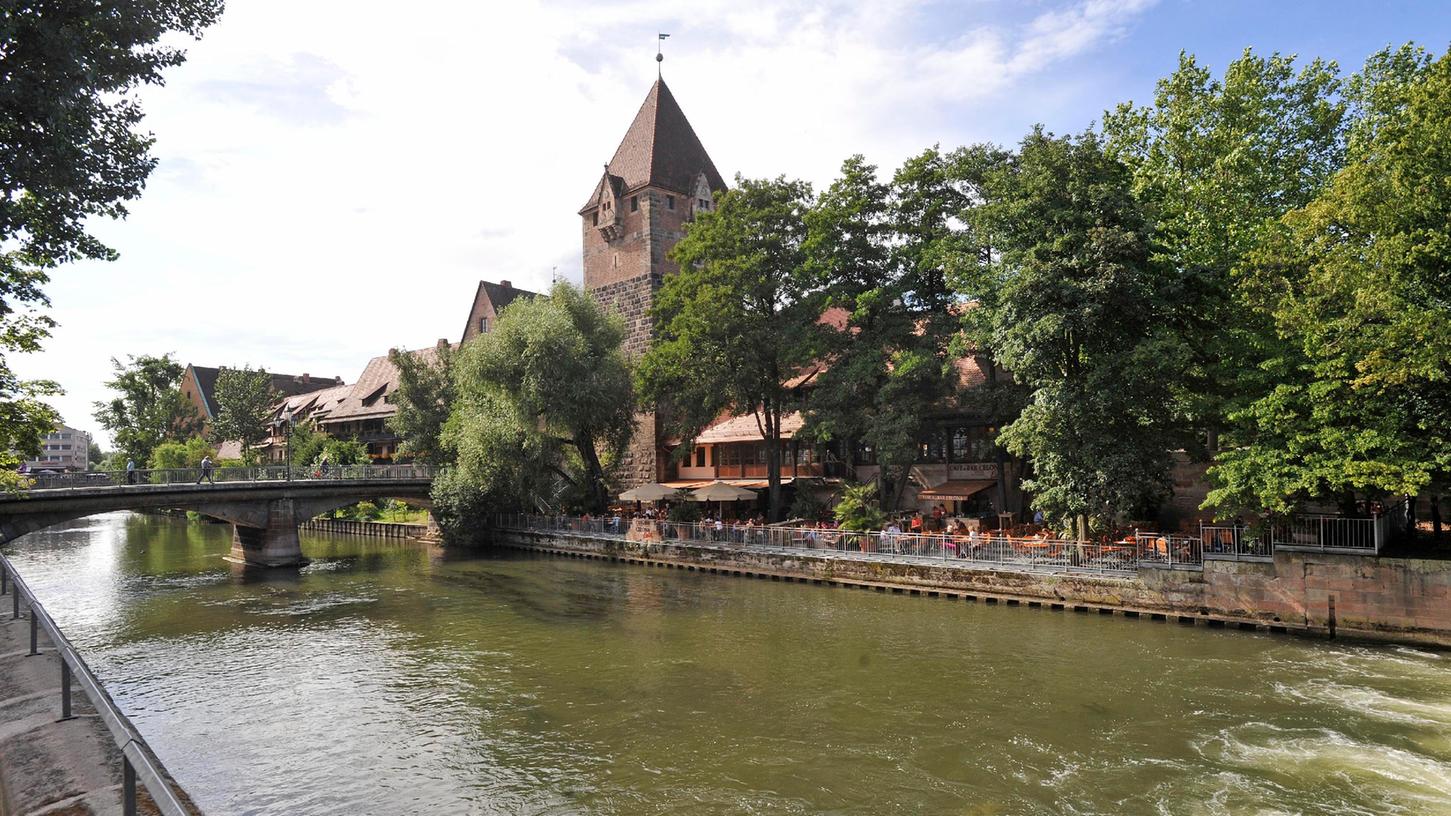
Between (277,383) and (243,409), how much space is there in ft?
102

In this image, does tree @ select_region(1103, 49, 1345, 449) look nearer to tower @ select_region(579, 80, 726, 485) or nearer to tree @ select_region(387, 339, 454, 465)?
tower @ select_region(579, 80, 726, 485)

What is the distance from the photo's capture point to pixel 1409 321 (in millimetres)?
17141

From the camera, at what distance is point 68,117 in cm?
1130

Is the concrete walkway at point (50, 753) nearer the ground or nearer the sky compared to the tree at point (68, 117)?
nearer the ground

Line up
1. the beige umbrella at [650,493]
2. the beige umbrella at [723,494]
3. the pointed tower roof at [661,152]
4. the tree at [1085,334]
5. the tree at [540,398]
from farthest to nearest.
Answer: the pointed tower roof at [661,152]
the beige umbrella at [650,493]
the tree at [540,398]
the beige umbrella at [723,494]
the tree at [1085,334]

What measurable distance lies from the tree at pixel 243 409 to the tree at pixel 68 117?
64.0 m

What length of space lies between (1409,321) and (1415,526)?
12.2m

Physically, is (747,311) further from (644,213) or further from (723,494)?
(644,213)

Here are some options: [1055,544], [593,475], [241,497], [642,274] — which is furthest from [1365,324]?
[241,497]

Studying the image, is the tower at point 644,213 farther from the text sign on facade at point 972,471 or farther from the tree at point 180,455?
the tree at point 180,455

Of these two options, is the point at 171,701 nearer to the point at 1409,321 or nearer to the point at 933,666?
the point at 933,666

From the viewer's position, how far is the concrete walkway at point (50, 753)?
7.63 meters

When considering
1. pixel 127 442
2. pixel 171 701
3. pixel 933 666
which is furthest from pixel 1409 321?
pixel 127 442

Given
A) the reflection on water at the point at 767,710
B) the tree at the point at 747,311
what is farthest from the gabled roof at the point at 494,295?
the reflection on water at the point at 767,710
